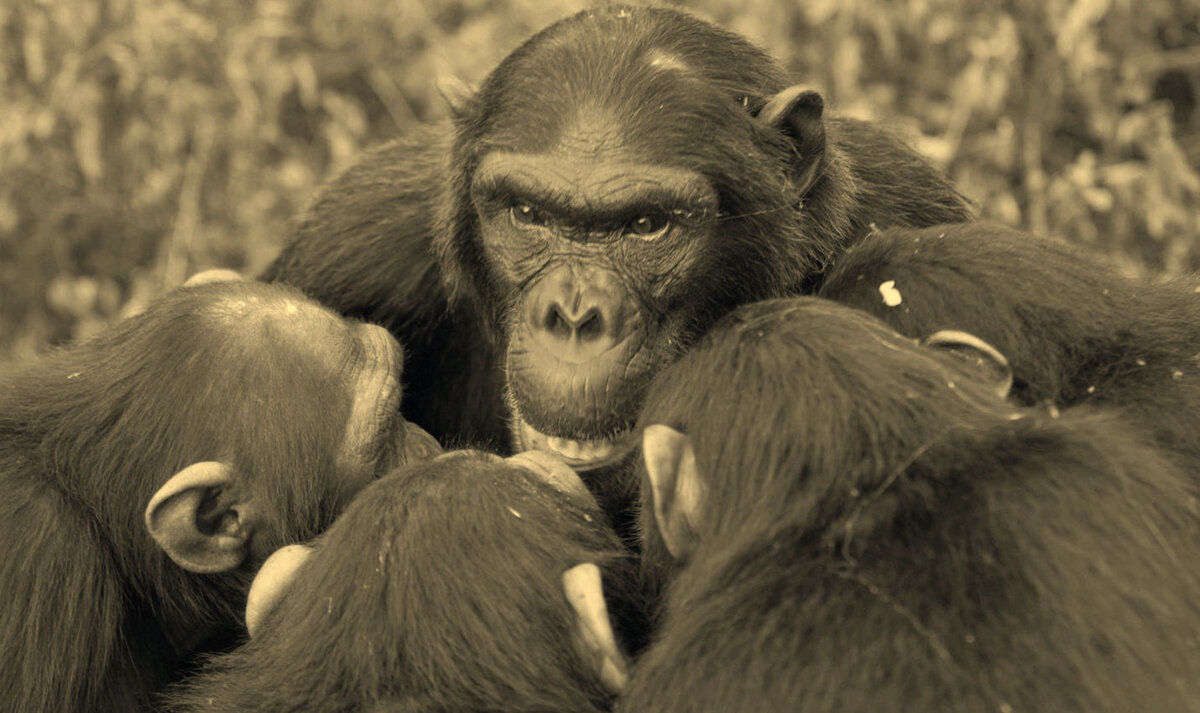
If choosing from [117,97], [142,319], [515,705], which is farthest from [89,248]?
[515,705]

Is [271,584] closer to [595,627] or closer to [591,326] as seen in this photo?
[595,627]

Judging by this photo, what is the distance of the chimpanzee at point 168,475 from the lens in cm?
477

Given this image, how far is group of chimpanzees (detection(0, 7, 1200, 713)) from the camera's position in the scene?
3.58 meters

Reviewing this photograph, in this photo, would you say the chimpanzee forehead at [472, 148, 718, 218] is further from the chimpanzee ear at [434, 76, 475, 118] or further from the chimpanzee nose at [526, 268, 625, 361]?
the chimpanzee ear at [434, 76, 475, 118]

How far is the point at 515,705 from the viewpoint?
3854mm

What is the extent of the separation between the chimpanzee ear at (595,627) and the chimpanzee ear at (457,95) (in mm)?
2258

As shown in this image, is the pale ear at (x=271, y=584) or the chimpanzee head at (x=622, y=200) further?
the chimpanzee head at (x=622, y=200)

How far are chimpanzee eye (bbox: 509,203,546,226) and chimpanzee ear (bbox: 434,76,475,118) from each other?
0.60 metres

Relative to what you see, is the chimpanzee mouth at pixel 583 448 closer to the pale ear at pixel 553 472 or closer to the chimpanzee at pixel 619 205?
the chimpanzee at pixel 619 205

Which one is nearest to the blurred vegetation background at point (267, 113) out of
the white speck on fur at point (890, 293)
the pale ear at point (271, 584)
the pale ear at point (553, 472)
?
the white speck on fur at point (890, 293)

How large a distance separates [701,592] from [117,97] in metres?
6.16

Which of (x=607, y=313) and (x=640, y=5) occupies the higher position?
(x=640, y=5)

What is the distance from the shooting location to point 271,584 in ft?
14.5

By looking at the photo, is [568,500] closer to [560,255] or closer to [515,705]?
[515,705]
